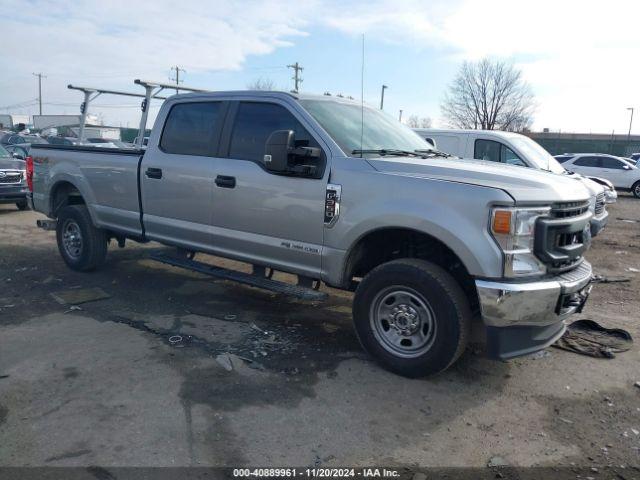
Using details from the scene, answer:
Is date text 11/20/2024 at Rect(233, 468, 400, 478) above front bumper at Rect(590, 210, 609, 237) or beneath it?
beneath

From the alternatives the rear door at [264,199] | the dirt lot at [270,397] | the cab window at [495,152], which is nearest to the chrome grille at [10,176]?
the dirt lot at [270,397]

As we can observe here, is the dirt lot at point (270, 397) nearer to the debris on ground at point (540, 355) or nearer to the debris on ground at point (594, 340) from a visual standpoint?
the debris on ground at point (540, 355)

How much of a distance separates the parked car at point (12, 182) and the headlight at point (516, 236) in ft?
35.6

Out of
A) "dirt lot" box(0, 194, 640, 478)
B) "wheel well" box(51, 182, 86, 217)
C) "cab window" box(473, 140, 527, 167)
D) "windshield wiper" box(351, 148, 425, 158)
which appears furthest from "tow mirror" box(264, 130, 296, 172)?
"cab window" box(473, 140, 527, 167)

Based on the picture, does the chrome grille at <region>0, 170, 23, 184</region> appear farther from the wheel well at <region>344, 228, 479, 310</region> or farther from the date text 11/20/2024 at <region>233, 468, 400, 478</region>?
the date text 11/20/2024 at <region>233, 468, 400, 478</region>

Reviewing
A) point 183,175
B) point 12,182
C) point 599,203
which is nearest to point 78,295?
point 183,175

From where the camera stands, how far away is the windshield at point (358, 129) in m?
4.48

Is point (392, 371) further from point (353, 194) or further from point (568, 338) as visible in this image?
point (568, 338)

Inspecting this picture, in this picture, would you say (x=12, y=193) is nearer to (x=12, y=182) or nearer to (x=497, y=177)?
(x=12, y=182)

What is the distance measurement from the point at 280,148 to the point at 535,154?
662 centimetres

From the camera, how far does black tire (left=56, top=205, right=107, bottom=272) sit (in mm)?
6562

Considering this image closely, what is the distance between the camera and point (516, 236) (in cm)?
347

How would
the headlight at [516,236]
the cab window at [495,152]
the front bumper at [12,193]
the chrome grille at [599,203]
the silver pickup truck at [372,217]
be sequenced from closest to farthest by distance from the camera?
the headlight at [516,236] → the silver pickup truck at [372,217] → the chrome grille at [599,203] → the cab window at [495,152] → the front bumper at [12,193]

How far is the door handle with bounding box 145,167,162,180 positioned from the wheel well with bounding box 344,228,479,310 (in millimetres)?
2380
